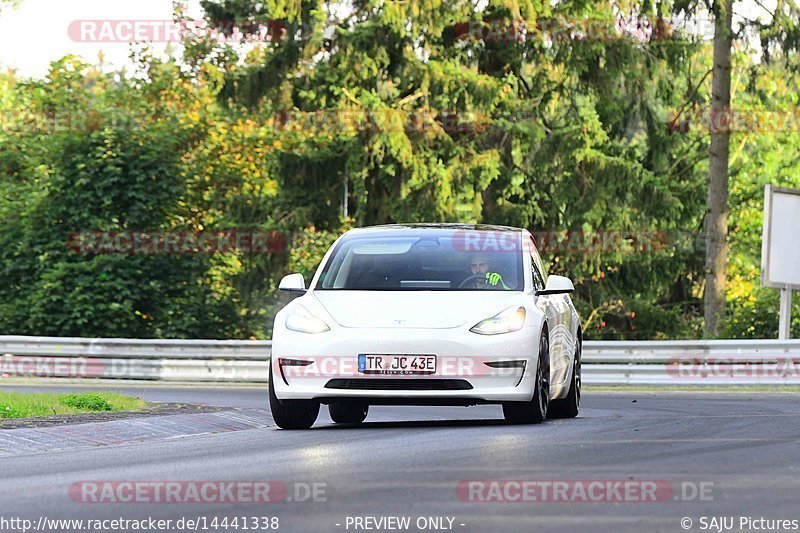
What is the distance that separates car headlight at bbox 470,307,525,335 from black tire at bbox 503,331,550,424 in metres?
0.28

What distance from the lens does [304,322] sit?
13.0m

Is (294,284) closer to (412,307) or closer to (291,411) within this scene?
(291,411)

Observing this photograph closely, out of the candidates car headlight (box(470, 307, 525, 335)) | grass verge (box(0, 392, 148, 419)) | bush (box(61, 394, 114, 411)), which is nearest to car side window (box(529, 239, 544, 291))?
car headlight (box(470, 307, 525, 335))

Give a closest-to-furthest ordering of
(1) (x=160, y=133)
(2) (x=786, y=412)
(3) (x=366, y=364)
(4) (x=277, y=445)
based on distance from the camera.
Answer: (4) (x=277, y=445), (3) (x=366, y=364), (2) (x=786, y=412), (1) (x=160, y=133)

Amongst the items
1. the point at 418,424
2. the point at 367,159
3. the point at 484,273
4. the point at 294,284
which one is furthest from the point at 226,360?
the point at 484,273

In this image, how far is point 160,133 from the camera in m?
38.2

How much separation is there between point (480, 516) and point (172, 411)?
28.1 feet

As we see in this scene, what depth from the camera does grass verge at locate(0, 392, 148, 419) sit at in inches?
580

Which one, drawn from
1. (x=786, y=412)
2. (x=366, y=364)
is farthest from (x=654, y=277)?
(x=366, y=364)

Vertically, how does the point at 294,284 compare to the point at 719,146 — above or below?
below

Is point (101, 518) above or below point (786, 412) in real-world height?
above

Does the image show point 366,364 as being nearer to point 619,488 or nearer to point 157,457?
point 157,457

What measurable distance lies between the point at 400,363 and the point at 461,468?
3067 millimetres

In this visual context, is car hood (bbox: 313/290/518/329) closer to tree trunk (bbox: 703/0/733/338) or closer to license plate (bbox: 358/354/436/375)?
license plate (bbox: 358/354/436/375)
